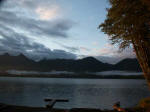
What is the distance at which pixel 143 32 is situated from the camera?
1266 cm

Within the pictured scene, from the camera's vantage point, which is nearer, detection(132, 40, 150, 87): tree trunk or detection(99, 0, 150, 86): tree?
detection(99, 0, 150, 86): tree

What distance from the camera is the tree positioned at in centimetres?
1160

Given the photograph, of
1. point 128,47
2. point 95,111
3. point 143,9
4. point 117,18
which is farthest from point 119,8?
point 95,111

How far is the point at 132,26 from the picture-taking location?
43.1ft

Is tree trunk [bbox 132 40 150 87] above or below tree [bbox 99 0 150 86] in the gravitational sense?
below

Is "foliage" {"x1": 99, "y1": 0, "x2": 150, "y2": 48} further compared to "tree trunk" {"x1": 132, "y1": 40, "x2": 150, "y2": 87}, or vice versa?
"tree trunk" {"x1": 132, "y1": 40, "x2": 150, "y2": 87}

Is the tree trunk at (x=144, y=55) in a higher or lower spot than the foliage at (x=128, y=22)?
lower

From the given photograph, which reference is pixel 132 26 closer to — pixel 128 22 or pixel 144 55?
pixel 128 22

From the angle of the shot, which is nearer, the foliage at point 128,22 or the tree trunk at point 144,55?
the foliage at point 128,22

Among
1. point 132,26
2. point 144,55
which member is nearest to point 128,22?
point 132,26

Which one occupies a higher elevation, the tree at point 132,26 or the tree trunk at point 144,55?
the tree at point 132,26

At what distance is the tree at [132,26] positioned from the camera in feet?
38.1

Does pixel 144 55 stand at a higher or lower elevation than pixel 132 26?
lower

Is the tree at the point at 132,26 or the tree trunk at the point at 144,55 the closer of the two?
the tree at the point at 132,26
